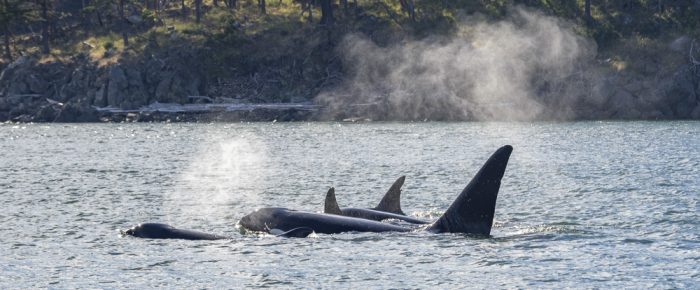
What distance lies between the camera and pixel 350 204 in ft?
152

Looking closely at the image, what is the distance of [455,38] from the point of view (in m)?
139

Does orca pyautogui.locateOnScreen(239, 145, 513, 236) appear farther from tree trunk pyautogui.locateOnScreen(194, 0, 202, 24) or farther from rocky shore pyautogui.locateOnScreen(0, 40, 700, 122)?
tree trunk pyautogui.locateOnScreen(194, 0, 202, 24)

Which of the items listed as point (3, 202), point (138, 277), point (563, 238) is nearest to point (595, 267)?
point (563, 238)

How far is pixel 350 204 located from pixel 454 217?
47.2 feet

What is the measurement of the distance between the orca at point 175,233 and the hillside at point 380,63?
96386 mm

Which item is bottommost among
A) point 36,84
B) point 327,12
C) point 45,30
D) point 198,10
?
point 36,84

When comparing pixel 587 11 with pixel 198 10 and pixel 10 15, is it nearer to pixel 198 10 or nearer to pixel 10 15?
pixel 198 10

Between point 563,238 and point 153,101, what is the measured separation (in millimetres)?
107204

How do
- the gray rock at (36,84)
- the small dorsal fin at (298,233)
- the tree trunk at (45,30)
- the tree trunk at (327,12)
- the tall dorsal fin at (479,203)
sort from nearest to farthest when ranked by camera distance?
the tall dorsal fin at (479,203) < the small dorsal fin at (298,233) < the gray rock at (36,84) < the tree trunk at (327,12) < the tree trunk at (45,30)

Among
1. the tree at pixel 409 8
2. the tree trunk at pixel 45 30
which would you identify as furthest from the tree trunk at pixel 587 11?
the tree trunk at pixel 45 30

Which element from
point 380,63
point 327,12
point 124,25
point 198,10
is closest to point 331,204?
point 380,63

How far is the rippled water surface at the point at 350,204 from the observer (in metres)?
27.3

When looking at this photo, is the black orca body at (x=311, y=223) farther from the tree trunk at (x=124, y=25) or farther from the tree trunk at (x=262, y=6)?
the tree trunk at (x=262, y=6)

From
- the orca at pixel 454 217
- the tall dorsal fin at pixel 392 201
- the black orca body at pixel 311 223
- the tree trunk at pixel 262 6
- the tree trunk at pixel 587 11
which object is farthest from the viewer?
the tree trunk at pixel 262 6
